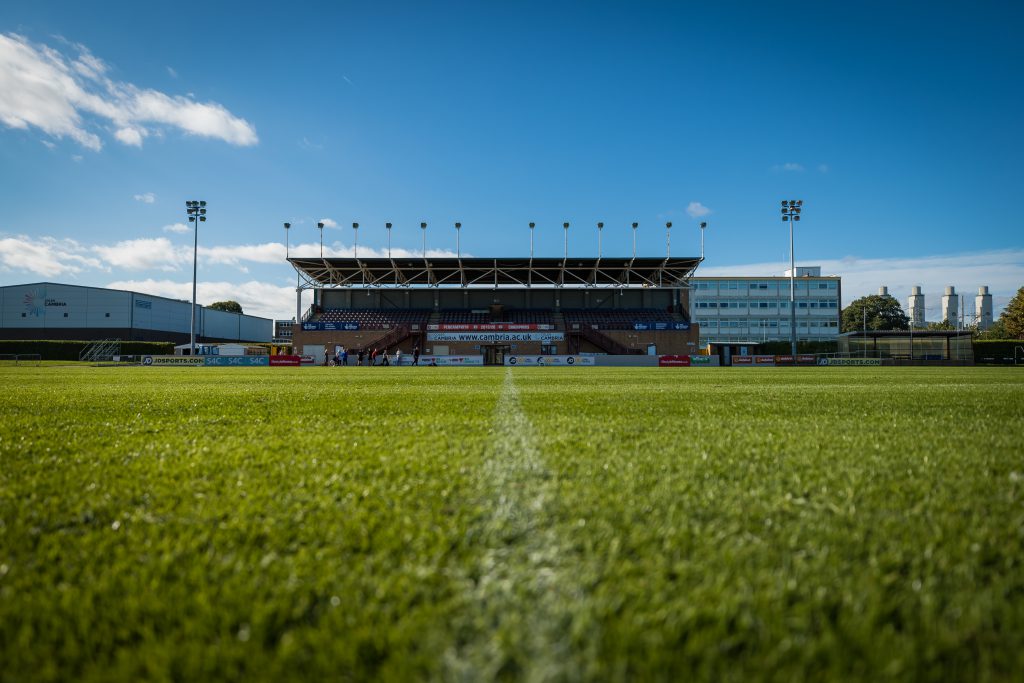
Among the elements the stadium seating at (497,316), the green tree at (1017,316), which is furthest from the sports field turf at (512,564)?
the green tree at (1017,316)

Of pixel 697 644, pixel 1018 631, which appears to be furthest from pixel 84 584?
pixel 1018 631

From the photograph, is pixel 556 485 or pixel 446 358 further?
pixel 446 358

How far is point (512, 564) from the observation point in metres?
1.28

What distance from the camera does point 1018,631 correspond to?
37.7 inches

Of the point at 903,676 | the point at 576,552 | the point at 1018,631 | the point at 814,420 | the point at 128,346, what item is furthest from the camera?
the point at 128,346

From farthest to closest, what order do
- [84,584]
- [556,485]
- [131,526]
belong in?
[556,485]
[131,526]
[84,584]

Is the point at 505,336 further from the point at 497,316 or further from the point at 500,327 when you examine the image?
the point at 497,316

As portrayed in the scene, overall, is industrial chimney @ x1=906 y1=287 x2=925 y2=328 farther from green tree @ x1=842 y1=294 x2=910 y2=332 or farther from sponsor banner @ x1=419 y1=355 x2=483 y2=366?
sponsor banner @ x1=419 y1=355 x2=483 y2=366

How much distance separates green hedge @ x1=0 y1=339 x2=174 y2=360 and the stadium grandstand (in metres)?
11.4

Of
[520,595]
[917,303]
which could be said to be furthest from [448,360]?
[917,303]

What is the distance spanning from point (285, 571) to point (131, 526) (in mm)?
671

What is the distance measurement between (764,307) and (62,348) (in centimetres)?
7480

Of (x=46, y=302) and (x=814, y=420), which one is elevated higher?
(x=46, y=302)

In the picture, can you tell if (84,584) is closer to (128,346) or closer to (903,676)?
(903,676)
